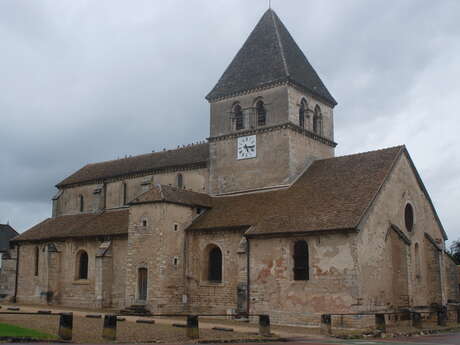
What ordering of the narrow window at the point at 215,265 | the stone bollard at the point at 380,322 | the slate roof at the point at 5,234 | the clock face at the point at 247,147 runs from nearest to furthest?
the stone bollard at the point at 380,322 → the narrow window at the point at 215,265 → the clock face at the point at 247,147 → the slate roof at the point at 5,234

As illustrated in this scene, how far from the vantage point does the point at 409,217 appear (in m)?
33.1

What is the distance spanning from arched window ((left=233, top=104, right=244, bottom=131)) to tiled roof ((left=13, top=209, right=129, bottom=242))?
392 inches

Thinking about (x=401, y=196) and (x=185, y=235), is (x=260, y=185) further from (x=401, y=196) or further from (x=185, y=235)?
(x=401, y=196)

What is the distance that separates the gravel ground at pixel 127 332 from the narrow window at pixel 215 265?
29.0 ft

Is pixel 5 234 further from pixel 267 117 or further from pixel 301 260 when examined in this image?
pixel 301 260

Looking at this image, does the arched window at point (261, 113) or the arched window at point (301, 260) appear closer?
the arched window at point (301, 260)

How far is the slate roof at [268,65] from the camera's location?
37550 mm

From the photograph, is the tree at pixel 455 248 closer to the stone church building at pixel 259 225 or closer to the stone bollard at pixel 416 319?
the stone church building at pixel 259 225

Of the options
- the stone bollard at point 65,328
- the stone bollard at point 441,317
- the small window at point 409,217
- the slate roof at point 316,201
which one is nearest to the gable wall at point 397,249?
the small window at point 409,217

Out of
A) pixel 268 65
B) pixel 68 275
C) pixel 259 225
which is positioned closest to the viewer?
pixel 259 225

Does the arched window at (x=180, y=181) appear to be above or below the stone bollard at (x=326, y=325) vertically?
above

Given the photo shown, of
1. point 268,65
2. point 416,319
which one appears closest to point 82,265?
point 268,65

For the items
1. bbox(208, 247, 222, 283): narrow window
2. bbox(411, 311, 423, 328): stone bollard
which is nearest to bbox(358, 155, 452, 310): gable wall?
bbox(411, 311, 423, 328): stone bollard

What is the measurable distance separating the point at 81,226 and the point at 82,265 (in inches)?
121
